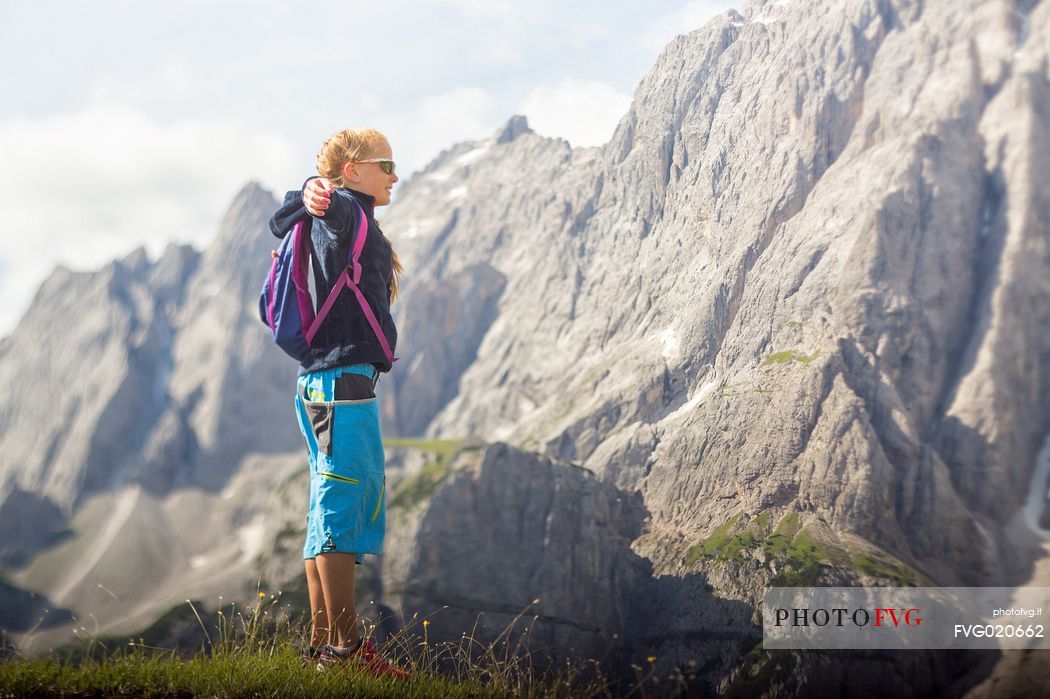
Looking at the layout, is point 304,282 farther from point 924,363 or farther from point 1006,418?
point 924,363

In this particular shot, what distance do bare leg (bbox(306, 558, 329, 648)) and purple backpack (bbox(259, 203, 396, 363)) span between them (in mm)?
1836

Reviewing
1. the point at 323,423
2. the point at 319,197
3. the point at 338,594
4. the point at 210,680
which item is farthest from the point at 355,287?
the point at 210,680

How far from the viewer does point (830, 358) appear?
47.6ft

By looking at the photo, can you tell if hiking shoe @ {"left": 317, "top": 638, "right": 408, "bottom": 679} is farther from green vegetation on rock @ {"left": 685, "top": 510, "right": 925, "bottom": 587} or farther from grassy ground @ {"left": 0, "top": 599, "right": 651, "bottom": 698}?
green vegetation on rock @ {"left": 685, "top": 510, "right": 925, "bottom": 587}

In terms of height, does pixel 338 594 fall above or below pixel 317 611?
above

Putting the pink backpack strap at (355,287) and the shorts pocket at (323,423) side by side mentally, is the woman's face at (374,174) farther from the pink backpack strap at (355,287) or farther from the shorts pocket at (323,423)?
the shorts pocket at (323,423)

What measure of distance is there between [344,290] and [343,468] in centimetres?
153

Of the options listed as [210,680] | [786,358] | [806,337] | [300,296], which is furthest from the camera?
[806,337]

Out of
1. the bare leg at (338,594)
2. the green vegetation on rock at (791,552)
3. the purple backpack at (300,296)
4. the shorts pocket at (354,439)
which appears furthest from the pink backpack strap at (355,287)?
the green vegetation on rock at (791,552)

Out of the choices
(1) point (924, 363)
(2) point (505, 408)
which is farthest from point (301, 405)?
(2) point (505, 408)

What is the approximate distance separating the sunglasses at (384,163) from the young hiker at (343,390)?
2cm

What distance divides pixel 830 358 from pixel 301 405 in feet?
36.5

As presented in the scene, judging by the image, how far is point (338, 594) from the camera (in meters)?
6.14

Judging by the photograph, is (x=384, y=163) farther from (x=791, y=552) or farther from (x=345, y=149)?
(x=791, y=552)
